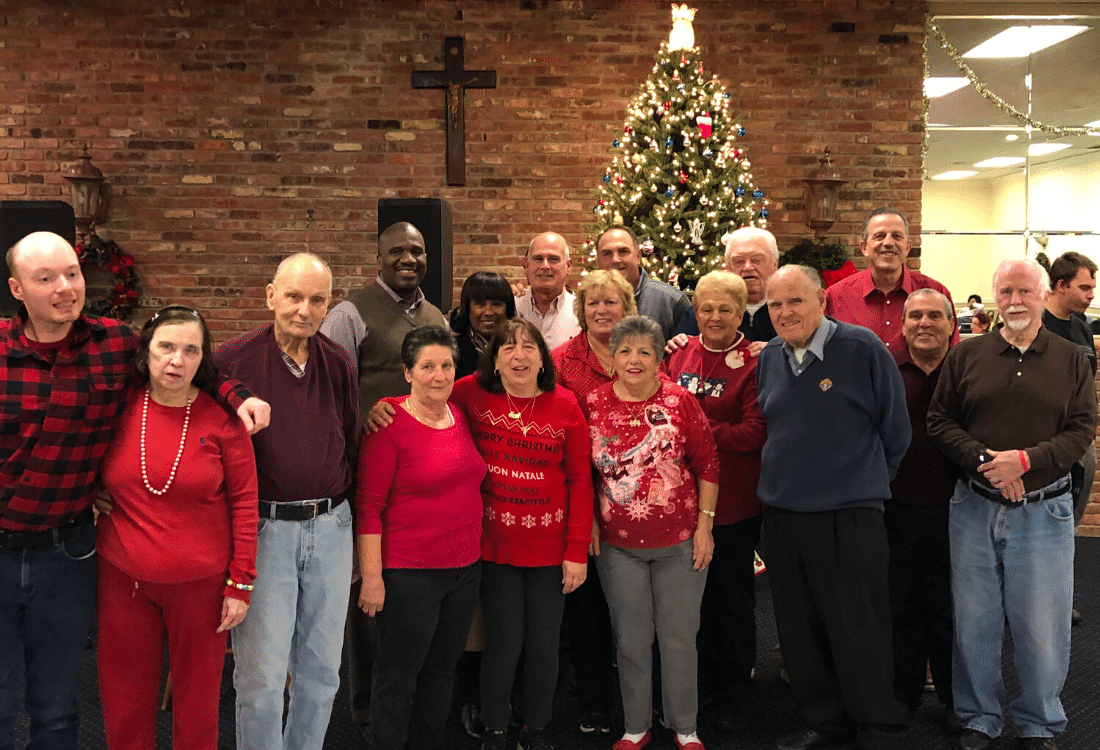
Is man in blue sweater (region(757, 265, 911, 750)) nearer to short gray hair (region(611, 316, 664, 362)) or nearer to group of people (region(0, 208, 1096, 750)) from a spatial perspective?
group of people (region(0, 208, 1096, 750))

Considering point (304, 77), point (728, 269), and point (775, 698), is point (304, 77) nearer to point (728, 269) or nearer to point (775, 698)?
point (728, 269)

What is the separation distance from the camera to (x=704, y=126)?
17.3 feet

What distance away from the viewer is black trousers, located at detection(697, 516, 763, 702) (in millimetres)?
3072

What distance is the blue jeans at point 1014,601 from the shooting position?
288cm

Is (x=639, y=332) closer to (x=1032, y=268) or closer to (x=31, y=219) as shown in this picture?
(x=1032, y=268)

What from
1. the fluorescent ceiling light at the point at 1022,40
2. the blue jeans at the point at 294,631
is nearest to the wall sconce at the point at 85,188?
the blue jeans at the point at 294,631

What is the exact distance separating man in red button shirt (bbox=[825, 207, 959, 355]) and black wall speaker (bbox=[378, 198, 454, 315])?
1831 millimetres

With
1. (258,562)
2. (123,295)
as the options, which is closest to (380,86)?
(123,295)

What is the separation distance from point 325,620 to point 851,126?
5.15 meters

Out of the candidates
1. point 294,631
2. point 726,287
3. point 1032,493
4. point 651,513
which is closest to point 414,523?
point 294,631

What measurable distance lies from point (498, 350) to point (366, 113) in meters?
3.81

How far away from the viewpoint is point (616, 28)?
19.4ft

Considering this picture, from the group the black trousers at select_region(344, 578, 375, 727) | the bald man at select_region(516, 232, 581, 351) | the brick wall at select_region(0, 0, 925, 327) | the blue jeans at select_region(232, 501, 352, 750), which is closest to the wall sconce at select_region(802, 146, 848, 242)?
the brick wall at select_region(0, 0, 925, 327)

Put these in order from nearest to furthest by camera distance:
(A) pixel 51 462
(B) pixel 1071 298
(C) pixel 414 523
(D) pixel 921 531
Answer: (A) pixel 51 462 → (C) pixel 414 523 → (D) pixel 921 531 → (B) pixel 1071 298
